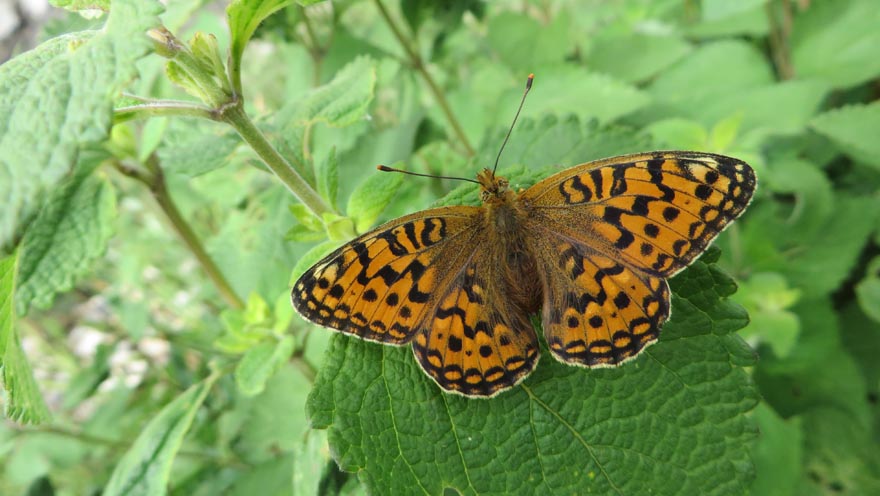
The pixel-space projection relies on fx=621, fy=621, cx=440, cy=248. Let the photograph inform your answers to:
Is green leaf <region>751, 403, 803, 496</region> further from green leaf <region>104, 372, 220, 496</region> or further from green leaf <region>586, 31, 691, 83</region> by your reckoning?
green leaf <region>104, 372, 220, 496</region>

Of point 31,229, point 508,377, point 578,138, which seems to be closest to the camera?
point 508,377

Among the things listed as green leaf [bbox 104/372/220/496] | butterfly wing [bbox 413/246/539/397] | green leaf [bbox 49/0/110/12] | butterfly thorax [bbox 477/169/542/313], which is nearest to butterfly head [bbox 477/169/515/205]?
butterfly thorax [bbox 477/169/542/313]

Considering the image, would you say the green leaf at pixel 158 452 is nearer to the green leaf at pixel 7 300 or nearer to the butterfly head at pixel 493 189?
the green leaf at pixel 7 300

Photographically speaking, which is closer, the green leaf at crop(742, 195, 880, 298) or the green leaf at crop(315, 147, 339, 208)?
the green leaf at crop(315, 147, 339, 208)

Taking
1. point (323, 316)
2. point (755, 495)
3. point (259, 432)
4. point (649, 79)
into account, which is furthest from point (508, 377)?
point (649, 79)

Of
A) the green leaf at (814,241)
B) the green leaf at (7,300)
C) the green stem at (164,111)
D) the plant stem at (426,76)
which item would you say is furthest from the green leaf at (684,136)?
the green leaf at (7,300)

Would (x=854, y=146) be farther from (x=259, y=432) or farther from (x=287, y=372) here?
(x=259, y=432)

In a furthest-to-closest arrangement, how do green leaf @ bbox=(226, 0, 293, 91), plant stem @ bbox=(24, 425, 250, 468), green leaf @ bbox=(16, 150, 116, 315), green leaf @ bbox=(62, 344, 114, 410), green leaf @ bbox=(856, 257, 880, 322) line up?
plant stem @ bbox=(24, 425, 250, 468)
green leaf @ bbox=(62, 344, 114, 410)
green leaf @ bbox=(856, 257, 880, 322)
green leaf @ bbox=(16, 150, 116, 315)
green leaf @ bbox=(226, 0, 293, 91)

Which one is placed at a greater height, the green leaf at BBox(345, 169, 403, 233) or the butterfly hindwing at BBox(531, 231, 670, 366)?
the green leaf at BBox(345, 169, 403, 233)
